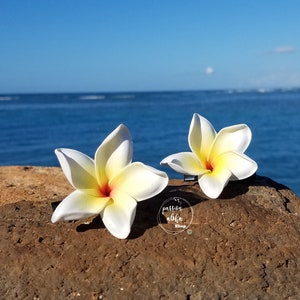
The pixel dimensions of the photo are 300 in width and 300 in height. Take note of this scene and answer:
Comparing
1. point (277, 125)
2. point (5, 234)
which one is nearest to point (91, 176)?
point (5, 234)

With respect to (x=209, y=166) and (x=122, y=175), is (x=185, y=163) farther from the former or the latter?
(x=122, y=175)

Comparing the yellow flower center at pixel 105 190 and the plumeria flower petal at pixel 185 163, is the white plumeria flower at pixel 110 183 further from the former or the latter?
the plumeria flower petal at pixel 185 163

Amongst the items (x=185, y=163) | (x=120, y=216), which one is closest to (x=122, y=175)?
(x=120, y=216)

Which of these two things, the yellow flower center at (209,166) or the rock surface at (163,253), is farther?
the yellow flower center at (209,166)

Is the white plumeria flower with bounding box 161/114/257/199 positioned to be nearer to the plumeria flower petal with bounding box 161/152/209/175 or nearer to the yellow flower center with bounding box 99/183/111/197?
the plumeria flower petal with bounding box 161/152/209/175

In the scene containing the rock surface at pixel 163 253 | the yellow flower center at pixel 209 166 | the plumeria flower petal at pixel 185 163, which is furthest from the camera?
the yellow flower center at pixel 209 166

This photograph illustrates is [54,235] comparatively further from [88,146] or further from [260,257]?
[88,146]

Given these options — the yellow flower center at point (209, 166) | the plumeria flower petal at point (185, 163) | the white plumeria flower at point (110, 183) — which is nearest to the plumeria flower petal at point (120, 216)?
the white plumeria flower at point (110, 183)
